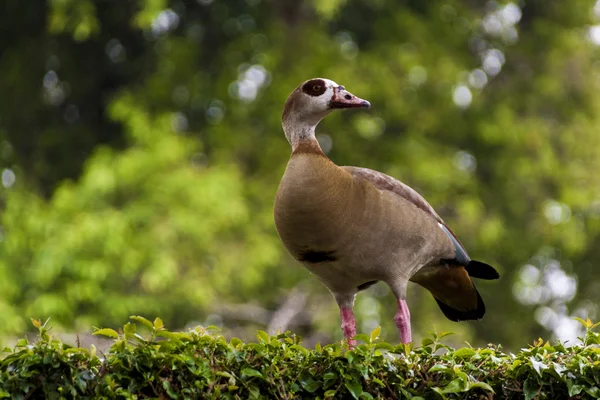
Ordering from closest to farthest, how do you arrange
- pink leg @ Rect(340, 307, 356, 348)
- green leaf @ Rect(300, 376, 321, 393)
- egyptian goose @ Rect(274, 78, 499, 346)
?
green leaf @ Rect(300, 376, 321, 393), egyptian goose @ Rect(274, 78, 499, 346), pink leg @ Rect(340, 307, 356, 348)

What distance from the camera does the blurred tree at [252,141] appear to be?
1299cm

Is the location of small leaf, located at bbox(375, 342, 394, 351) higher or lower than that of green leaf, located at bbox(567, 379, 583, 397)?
higher

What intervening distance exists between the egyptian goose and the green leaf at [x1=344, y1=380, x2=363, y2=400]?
73 centimetres

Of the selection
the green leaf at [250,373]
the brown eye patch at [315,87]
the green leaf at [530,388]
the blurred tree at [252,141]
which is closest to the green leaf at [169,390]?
the green leaf at [250,373]

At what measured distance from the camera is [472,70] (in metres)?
17.2

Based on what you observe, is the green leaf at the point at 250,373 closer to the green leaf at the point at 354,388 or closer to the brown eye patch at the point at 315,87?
the green leaf at the point at 354,388

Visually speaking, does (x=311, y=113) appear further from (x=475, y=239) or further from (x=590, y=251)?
(x=590, y=251)

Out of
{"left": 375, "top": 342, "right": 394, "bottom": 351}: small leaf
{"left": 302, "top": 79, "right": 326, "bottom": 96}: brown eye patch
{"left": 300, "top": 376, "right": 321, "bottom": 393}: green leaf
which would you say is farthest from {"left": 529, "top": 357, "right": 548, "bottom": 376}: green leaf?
{"left": 302, "top": 79, "right": 326, "bottom": 96}: brown eye patch

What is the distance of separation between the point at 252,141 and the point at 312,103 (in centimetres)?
993

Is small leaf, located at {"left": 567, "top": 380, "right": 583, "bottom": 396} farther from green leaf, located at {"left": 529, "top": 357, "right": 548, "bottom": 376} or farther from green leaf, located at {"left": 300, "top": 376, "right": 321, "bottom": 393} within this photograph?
green leaf, located at {"left": 300, "top": 376, "right": 321, "bottom": 393}

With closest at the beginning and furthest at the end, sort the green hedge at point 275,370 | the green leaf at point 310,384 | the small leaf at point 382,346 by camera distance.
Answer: the green hedge at point 275,370 → the green leaf at point 310,384 → the small leaf at point 382,346

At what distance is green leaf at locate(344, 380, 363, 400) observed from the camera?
14.1 feet

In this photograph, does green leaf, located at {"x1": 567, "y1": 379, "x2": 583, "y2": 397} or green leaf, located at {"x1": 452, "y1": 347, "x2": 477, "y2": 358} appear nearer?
green leaf, located at {"x1": 567, "y1": 379, "x2": 583, "y2": 397}

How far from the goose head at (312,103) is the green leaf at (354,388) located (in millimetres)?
1526
